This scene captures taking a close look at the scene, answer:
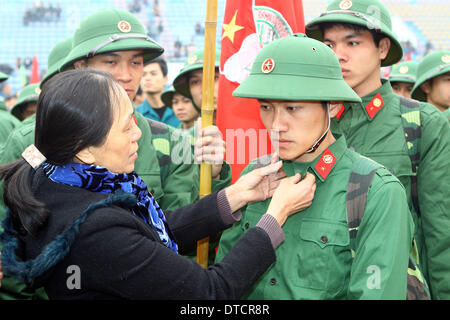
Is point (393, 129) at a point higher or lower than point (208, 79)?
lower

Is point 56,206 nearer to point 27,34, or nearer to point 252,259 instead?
point 252,259

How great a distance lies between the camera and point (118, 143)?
1.92 m

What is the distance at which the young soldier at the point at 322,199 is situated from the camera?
185 centimetres

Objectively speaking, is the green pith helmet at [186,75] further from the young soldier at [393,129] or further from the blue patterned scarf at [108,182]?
the blue patterned scarf at [108,182]

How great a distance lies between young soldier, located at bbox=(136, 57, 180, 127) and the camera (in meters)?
7.18

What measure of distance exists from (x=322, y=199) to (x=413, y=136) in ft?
3.27

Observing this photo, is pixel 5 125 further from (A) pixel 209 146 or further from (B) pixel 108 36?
(A) pixel 209 146

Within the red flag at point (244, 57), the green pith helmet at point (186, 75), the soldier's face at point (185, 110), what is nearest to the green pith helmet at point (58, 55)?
the green pith helmet at point (186, 75)

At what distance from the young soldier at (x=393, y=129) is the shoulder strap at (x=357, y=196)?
83 cm

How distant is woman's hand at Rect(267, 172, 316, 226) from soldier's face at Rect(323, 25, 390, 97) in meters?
1.04

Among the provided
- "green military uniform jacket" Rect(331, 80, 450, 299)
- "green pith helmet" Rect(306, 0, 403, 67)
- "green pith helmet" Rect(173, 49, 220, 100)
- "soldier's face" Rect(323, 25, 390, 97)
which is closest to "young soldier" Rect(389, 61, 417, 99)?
"green pith helmet" Rect(173, 49, 220, 100)

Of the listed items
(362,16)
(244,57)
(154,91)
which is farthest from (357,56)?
(154,91)

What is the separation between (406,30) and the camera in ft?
69.0
